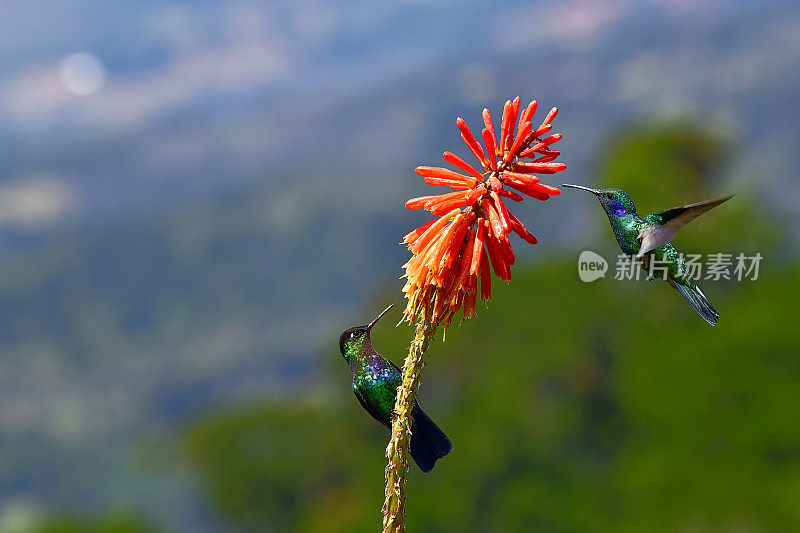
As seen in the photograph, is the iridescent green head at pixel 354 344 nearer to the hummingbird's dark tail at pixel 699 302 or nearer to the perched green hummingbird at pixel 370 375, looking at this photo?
the perched green hummingbird at pixel 370 375

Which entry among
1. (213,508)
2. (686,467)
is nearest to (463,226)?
(686,467)

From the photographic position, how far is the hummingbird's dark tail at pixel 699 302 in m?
4.14

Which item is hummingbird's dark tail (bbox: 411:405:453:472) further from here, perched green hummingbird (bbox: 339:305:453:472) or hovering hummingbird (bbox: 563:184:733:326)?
hovering hummingbird (bbox: 563:184:733:326)

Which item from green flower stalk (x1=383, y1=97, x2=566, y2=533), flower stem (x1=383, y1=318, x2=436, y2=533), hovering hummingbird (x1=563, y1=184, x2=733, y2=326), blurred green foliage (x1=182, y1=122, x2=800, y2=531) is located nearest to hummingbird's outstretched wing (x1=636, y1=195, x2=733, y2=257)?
hovering hummingbird (x1=563, y1=184, x2=733, y2=326)

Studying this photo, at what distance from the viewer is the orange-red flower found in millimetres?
4148

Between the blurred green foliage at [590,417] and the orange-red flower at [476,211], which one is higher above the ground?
the blurred green foliage at [590,417]

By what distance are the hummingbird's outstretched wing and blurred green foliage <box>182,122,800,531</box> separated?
52.8 meters

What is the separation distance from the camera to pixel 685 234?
74500 millimetres

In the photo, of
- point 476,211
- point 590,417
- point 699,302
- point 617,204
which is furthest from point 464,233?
point 590,417

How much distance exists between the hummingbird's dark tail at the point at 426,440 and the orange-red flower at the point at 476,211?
0.48 m

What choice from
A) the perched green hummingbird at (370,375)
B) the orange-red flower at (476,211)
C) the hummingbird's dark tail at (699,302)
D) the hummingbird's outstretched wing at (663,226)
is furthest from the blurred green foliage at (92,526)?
the hummingbird's outstretched wing at (663,226)

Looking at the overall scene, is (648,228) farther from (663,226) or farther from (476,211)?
(476,211)

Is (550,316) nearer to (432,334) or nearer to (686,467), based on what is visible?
(686,467)

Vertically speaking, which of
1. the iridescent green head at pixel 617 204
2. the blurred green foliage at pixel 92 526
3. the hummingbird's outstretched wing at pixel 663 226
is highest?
the blurred green foliage at pixel 92 526
